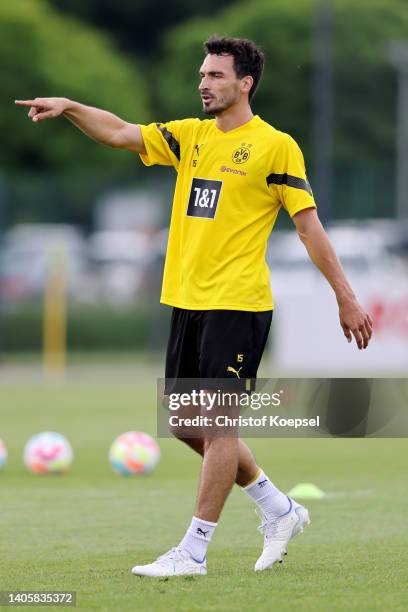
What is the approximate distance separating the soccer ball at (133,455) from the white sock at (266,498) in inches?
170

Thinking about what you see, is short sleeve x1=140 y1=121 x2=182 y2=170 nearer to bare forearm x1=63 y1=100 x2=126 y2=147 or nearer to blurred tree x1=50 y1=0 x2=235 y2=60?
bare forearm x1=63 y1=100 x2=126 y2=147

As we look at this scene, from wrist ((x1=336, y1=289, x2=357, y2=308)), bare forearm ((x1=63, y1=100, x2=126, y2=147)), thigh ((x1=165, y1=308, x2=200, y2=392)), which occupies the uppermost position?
bare forearm ((x1=63, y1=100, x2=126, y2=147))

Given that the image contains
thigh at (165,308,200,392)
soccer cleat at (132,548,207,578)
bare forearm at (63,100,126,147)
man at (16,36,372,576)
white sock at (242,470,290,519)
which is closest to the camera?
soccer cleat at (132,548,207,578)

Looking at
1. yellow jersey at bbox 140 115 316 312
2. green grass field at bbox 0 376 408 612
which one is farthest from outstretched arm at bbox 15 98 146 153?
green grass field at bbox 0 376 408 612

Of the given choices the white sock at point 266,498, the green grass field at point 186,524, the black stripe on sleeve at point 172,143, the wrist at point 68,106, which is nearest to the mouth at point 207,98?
the black stripe on sleeve at point 172,143

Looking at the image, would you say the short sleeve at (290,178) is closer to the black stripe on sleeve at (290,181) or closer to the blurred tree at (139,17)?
the black stripe on sleeve at (290,181)

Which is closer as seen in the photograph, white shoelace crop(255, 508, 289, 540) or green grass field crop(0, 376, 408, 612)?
green grass field crop(0, 376, 408, 612)

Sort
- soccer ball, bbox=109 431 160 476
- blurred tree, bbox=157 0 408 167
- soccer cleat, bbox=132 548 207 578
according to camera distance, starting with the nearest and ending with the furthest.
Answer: soccer cleat, bbox=132 548 207 578 < soccer ball, bbox=109 431 160 476 < blurred tree, bbox=157 0 408 167

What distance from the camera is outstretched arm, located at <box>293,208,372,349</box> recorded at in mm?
6984

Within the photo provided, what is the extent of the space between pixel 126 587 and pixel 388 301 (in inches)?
679

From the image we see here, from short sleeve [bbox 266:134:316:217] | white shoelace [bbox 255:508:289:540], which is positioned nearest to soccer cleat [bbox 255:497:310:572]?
white shoelace [bbox 255:508:289:540]

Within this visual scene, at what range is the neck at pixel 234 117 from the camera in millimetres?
7199

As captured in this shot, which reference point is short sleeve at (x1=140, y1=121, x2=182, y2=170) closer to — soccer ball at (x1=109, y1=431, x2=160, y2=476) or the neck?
the neck

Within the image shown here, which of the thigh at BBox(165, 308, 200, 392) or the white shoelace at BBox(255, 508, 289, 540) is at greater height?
the thigh at BBox(165, 308, 200, 392)
